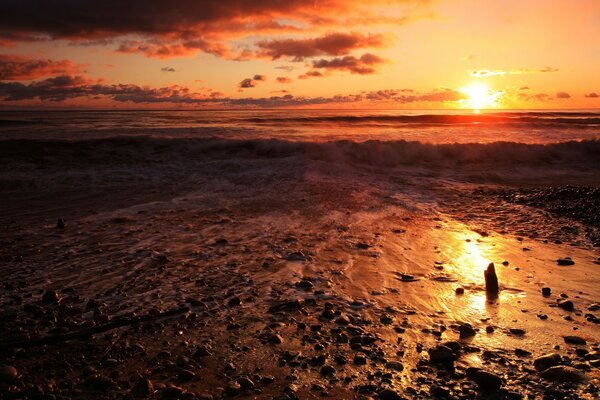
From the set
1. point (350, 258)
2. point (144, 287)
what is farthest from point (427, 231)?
point (144, 287)

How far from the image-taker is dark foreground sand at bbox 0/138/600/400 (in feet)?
11.5

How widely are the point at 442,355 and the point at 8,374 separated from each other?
3.52m

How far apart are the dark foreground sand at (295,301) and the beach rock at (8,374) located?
0.5 inches

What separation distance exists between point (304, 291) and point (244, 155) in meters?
16.1

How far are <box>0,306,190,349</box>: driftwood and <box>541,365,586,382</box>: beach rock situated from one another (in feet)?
11.4

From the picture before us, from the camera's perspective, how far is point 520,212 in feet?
32.8

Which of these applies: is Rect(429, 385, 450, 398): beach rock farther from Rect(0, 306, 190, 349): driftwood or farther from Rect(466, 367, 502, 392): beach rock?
Rect(0, 306, 190, 349): driftwood

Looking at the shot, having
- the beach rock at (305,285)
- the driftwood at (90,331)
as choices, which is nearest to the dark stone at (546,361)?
the beach rock at (305,285)

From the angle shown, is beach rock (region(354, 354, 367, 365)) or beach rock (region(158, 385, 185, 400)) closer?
beach rock (region(158, 385, 185, 400))

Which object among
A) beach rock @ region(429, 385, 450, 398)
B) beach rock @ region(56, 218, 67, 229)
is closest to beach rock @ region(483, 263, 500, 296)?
beach rock @ region(429, 385, 450, 398)

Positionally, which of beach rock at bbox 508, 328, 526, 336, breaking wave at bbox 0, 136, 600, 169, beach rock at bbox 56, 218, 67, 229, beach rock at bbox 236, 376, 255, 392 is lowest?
beach rock at bbox 236, 376, 255, 392

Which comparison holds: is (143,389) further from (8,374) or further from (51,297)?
(51,297)

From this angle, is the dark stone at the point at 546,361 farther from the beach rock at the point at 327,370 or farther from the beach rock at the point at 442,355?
the beach rock at the point at 327,370

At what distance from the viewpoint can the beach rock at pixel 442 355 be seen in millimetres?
3721
